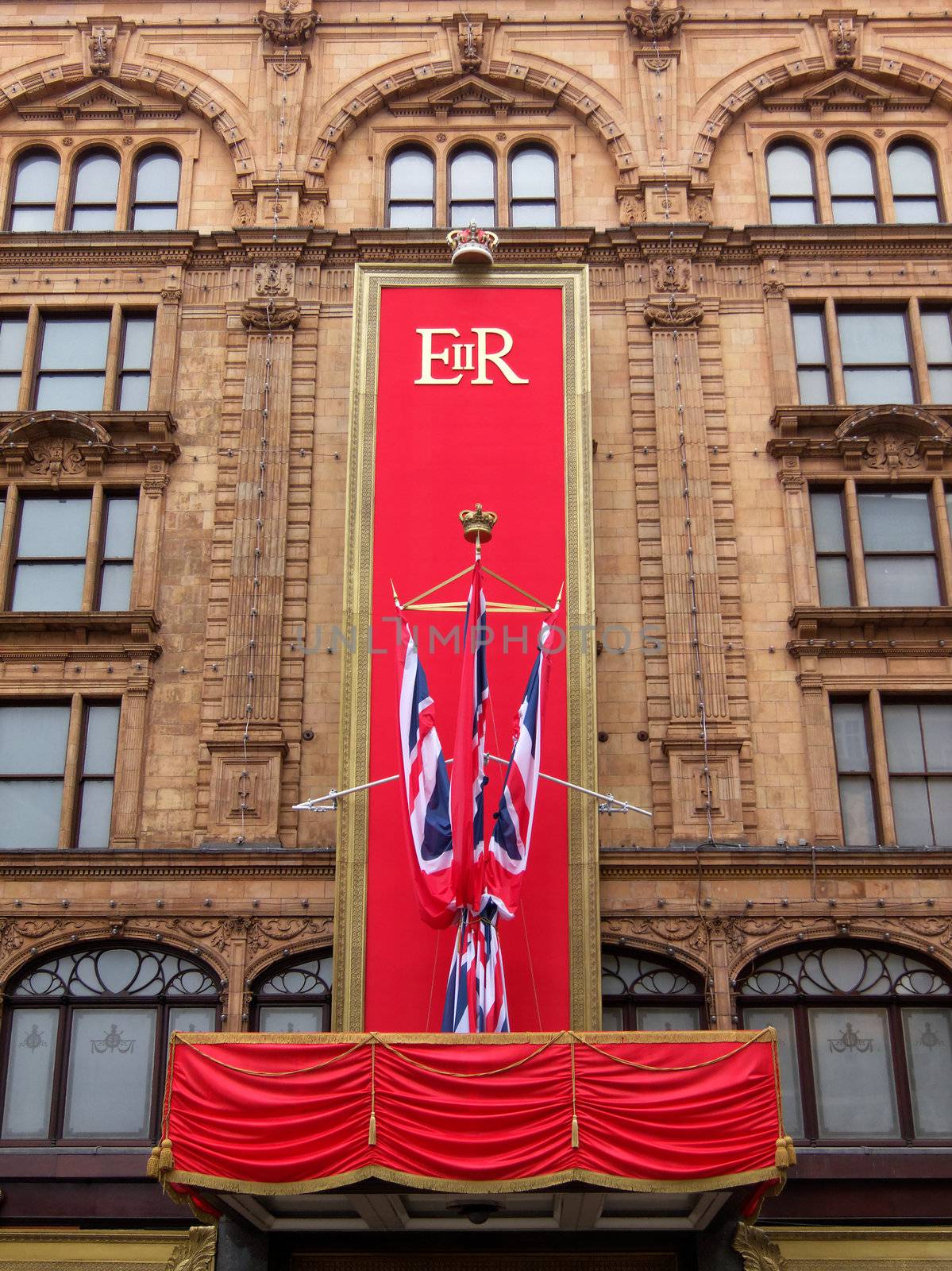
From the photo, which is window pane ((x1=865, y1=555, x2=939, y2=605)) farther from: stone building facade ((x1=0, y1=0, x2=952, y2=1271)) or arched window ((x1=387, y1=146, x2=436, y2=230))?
arched window ((x1=387, y1=146, x2=436, y2=230))

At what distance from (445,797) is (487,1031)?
123 inches

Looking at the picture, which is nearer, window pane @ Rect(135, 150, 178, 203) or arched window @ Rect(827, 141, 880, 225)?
arched window @ Rect(827, 141, 880, 225)

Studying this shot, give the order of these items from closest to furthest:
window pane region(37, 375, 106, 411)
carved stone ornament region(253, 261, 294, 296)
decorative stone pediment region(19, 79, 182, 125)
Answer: window pane region(37, 375, 106, 411), carved stone ornament region(253, 261, 294, 296), decorative stone pediment region(19, 79, 182, 125)

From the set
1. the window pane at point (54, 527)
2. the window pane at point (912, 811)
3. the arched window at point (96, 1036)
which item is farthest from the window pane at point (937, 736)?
the window pane at point (54, 527)

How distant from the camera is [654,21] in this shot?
30.5 metres

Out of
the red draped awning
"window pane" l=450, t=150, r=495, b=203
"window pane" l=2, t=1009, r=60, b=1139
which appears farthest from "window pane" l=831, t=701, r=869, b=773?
"window pane" l=2, t=1009, r=60, b=1139

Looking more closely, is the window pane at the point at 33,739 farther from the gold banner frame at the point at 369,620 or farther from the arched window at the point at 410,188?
the arched window at the point at 410,188

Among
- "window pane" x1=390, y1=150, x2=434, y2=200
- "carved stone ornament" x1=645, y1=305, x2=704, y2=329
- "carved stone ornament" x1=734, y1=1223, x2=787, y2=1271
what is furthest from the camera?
"window pane" x1=390, y1=150, x2=434, y2=200

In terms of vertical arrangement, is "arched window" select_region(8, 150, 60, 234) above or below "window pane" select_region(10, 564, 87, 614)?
above

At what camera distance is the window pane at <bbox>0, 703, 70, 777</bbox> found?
25188 millimetres

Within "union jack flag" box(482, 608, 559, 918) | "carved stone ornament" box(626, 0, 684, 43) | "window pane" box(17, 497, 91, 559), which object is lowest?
"union jack flag" box(482, 608, 559, 918)

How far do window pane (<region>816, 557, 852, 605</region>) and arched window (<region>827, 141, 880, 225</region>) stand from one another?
7.30 meters

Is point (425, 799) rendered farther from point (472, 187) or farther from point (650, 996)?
point (472, 187)

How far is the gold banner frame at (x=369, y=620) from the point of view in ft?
74.3
